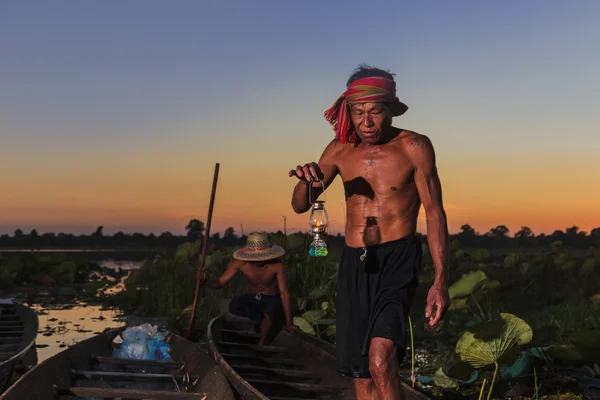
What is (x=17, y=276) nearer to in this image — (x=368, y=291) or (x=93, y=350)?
(x=93, y=350)

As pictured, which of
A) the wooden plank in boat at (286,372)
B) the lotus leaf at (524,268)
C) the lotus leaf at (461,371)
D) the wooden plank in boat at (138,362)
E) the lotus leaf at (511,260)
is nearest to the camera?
the lotus leaf at (461,371)

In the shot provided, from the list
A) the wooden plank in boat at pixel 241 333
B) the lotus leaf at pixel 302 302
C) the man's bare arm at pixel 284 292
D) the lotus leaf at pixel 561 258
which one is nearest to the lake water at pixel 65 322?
the wooden plank in boat at pixel 241 333

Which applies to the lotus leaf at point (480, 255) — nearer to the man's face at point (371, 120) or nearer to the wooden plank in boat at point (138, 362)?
the wooden plank in boat at point (138, 362)

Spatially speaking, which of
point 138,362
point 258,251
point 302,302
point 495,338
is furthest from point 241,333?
point 495,338

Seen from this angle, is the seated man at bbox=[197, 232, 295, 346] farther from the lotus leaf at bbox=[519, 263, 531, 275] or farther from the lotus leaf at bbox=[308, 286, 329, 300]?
the lotus leaf at bbox=[519, 263, 531, 275]

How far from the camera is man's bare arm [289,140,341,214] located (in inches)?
163

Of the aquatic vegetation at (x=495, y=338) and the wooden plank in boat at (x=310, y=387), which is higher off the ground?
the aquatic vegetation at (x=495, y=338)

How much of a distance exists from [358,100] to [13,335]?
23.3 ft

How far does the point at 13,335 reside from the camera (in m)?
9.23

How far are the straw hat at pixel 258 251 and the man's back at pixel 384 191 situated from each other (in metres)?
3.24

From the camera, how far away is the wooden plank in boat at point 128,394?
17.0 feet

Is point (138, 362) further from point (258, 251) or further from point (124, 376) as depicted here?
point (258, 251)

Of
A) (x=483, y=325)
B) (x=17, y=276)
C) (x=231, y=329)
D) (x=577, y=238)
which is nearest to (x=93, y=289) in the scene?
(x=17, y=276)

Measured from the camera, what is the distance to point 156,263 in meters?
15.5
